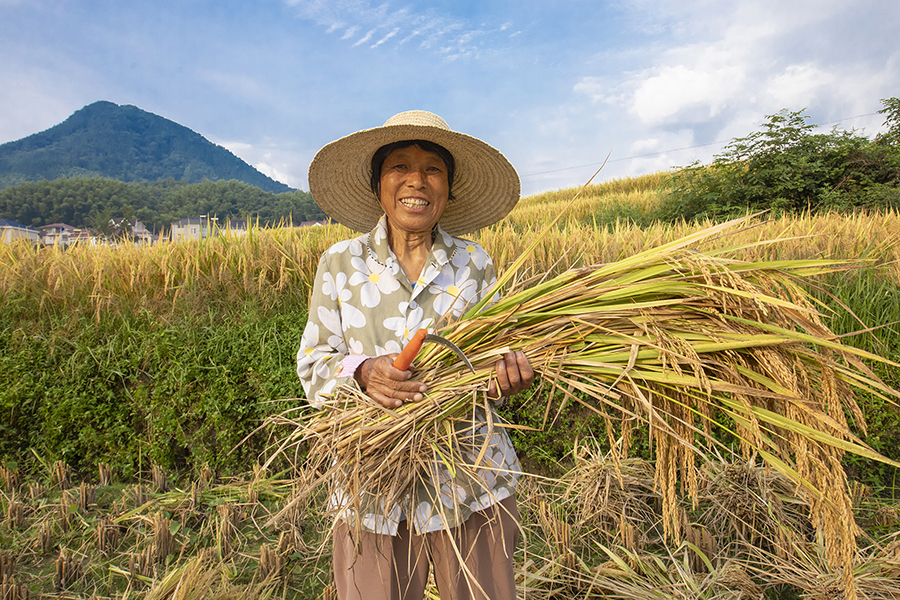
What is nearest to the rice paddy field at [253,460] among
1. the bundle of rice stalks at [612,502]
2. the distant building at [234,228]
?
the bundle of rice stalks at [612,502]

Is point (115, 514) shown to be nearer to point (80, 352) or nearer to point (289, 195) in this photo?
point (80, 352)

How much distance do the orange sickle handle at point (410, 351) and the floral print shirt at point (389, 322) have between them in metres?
0.17

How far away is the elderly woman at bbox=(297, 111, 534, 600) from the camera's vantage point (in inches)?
43.0

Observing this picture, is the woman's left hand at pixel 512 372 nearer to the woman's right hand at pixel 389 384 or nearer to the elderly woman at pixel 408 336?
the elderly woman at pixel 408 336

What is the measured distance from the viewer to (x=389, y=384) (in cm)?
99

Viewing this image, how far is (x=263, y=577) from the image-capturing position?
1983 millimetres

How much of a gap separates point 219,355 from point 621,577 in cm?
268

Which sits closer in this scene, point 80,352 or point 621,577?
point 621,577

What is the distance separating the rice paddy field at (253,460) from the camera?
185 cm

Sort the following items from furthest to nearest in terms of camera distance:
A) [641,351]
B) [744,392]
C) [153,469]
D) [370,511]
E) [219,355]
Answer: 1. [219,355]
2. [153,469]
3. [370,511]
4. [641,351]
5. [744,392]

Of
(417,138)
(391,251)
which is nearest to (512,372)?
(391,251)

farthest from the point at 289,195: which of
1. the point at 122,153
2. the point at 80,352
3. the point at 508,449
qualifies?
the point at 122,153

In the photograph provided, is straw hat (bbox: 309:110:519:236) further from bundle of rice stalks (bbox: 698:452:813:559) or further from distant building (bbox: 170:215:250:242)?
distant building (bbox: 170:215:250:242)

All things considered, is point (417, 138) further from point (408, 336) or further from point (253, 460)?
point (253, 460)
